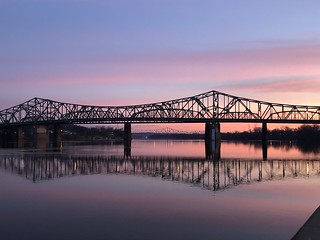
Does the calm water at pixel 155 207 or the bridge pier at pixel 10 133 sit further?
the bridge pier at pixel 10 133

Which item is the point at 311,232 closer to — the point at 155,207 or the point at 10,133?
the point at 155,207

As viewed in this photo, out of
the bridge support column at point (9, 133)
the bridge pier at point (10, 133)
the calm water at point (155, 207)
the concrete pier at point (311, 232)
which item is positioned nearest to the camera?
the concrete pier at point (311, 232)

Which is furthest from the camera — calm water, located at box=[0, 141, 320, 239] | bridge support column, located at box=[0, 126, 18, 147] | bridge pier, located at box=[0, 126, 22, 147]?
bridge support column, located at box=[0, 126, 18, 147]

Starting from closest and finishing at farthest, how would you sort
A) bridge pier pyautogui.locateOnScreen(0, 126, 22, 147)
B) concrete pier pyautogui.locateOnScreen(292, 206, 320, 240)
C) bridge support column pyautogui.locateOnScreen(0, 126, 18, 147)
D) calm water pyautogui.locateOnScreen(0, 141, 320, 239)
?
concrete pier pyautogui.locateOnScreen(292, 206, 320, 240), calm water pyautogui.locateOnScreen(0, 141, 320, 239), bridge pier pyautogui.locateOnScreen(0, 126, 22, 147), bridge support column pyautogui.locateOnScreen(0, 126, 18, 147)

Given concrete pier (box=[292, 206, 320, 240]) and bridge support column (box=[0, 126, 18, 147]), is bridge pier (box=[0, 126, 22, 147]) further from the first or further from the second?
concrete pier (box=[292, 206, 320, 240])

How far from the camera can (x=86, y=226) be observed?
14031mm

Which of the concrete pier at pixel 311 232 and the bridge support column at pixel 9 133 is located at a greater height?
the bridge support column at pixel 9 133

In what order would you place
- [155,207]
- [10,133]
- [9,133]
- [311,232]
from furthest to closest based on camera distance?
1. [10,133]
2. [9,133]
3. [155,207]
4. [311,232]

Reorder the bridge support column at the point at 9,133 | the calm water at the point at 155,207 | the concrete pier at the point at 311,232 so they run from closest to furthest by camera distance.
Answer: the concrete pier at the point at 311,232 < the calm water at the point at 155,207 < the bridge support column at the point at 9,133

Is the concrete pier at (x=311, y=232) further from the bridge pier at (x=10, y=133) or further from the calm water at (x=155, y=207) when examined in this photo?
the bridge pier at (x=10, y=133)

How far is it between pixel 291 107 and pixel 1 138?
111582 mm

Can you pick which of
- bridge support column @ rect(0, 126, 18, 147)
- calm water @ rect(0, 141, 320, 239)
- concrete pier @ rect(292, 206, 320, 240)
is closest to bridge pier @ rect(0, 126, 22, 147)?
bridge support column @ rect(0, 126, 18, 147)

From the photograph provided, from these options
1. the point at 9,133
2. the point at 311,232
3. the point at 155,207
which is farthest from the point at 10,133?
the point at 311,232

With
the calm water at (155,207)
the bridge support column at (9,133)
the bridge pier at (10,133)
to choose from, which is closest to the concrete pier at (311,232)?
the calm water at (155,207)
